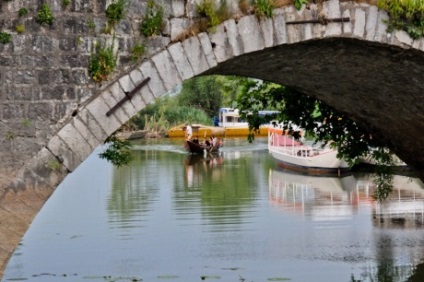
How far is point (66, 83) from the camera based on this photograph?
25.4 ft

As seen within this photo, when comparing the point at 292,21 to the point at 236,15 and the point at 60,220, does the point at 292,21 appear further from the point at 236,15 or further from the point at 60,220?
the point at 60,220

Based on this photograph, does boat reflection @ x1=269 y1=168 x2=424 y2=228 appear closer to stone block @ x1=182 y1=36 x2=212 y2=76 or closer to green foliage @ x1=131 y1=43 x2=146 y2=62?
stone block @ x1=182 y1=36 x2=212 y2=76

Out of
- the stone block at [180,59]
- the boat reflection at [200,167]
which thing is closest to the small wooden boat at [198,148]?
the boat reflection at [200,167]

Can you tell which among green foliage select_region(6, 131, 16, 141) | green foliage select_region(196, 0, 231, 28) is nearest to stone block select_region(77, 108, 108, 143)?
green foliage select_region(6, 131, 16, 141)

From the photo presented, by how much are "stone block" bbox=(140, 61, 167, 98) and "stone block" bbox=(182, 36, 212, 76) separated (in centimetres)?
26

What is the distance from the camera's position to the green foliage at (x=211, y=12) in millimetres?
7977

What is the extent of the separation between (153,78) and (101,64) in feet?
1.29

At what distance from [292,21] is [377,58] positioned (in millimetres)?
1221

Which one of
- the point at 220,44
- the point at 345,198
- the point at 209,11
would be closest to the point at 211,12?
the point at 209,11

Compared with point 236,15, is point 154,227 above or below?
below

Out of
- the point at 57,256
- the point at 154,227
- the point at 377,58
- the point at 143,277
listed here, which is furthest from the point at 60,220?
the point at 377,58

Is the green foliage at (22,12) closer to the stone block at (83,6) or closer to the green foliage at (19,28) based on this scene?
the green foliage at (19,28)

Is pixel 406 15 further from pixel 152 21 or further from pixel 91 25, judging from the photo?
pixel 91 25

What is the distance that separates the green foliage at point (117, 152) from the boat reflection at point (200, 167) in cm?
1520
